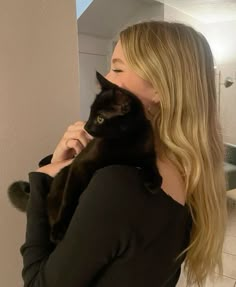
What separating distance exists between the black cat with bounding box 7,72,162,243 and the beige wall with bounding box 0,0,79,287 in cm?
28

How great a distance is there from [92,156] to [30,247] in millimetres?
224

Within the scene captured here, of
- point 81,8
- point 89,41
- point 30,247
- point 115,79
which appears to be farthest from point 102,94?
point 89,41

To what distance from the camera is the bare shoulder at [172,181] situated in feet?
2.29

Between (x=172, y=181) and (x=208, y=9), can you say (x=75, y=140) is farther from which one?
(x=208, y=9)

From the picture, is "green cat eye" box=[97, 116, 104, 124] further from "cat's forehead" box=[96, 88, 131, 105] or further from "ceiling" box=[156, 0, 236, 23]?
"ceiling" box=[156, 0, 236, 23]

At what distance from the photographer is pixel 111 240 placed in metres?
0.60

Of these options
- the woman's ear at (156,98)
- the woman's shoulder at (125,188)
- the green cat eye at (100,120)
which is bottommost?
the woman's shoulder at (125,188)

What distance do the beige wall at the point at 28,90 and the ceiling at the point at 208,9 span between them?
2.84 meters

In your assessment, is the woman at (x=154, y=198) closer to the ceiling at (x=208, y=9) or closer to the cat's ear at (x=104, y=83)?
the cat's ear at (x=104, y=83)

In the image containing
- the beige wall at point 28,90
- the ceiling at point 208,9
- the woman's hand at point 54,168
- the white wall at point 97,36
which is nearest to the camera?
the woman's hand at point 54,168

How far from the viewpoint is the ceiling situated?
3.67 metres

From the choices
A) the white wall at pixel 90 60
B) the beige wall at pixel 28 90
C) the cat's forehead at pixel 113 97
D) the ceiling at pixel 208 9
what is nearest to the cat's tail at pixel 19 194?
the beige wall at pixel 28 90

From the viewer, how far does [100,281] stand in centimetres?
63

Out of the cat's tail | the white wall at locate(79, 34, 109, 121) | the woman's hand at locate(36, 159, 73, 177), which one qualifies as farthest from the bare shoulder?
the white wall at locate(79, 34, 109, 121)
